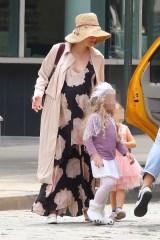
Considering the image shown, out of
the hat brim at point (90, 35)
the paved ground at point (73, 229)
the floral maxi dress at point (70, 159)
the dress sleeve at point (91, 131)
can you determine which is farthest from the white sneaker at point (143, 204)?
the hat brim at point (90, 35)

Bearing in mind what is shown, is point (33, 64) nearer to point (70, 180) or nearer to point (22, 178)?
point (22, 178)

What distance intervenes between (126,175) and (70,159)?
2.78 ft

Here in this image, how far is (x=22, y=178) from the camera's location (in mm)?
14156

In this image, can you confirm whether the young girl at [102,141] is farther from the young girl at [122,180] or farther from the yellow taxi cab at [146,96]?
the yellow taxi cab at [146,96]

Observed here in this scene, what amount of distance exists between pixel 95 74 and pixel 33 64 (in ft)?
37.5

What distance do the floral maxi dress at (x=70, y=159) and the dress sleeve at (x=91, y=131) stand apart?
0.66 ft

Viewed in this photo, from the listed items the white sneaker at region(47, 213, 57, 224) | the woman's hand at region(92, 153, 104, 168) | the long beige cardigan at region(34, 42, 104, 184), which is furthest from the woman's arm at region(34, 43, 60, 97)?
the white sneaker at region(47, 213, 57, 224)

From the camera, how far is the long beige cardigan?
34.5ft

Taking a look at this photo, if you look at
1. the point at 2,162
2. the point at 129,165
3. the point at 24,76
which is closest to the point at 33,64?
the point at 24,76

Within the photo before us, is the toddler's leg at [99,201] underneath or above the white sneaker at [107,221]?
above

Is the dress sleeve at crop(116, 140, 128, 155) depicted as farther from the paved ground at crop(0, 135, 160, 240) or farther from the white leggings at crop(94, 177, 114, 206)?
the paved ground at crop(0, 135, 160, 240)

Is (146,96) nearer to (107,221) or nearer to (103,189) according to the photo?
(107,221)

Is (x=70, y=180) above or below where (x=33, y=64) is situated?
above

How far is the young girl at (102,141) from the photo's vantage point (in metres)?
10.3
